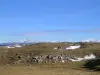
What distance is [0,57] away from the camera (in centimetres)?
16988

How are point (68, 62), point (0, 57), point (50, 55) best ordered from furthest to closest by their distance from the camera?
point (0, 57) < point (50, 55) < point (68, 62)

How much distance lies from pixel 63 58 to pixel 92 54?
51.4ft

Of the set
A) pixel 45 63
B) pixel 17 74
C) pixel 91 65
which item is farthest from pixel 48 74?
pixel 45 63

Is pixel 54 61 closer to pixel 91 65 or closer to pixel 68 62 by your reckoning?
pixel 68 62

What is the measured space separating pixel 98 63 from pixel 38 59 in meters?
34.5

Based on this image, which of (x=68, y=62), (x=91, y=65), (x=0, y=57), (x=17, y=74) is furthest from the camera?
(x=0, y=57)

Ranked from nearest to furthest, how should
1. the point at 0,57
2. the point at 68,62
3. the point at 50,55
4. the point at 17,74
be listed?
1. the point at 17,74
2. the point at 68,62
3. the point at 50,55
4. the point at 0,57

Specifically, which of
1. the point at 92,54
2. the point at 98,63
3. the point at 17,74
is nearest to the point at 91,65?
the point at 98,63

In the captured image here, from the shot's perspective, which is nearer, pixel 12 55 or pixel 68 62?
pixel 68 62

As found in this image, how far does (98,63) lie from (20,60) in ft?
154

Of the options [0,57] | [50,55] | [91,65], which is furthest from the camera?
[0,57]

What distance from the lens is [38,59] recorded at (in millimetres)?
144500

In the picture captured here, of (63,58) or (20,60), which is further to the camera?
(20,60)

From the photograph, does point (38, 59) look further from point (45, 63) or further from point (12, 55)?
point (12, 55)
